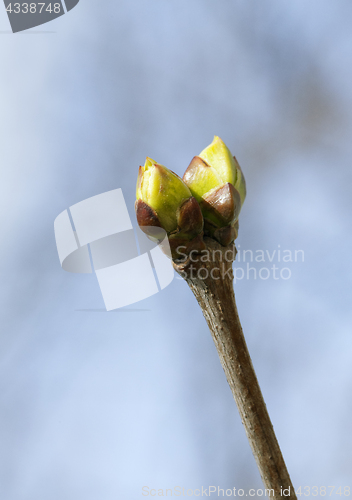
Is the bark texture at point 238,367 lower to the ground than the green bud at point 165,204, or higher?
lower

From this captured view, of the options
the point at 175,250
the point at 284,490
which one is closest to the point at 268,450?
the point at 284,490

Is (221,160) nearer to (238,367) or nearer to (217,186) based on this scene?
(217,186)

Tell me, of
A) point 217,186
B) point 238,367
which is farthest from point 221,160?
point 238,367

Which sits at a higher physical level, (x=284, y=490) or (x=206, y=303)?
(x=206, y=303)

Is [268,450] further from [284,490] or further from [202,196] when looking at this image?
[202,196]

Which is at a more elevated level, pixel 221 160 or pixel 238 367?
pixel 221 160

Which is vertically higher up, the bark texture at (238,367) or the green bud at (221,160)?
the green bud at (221,160)
